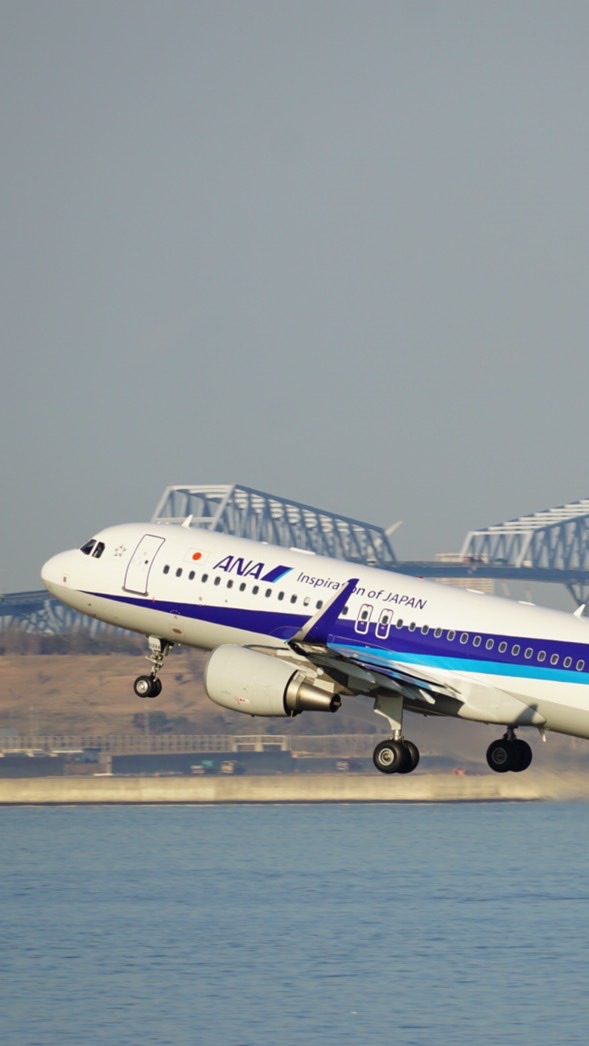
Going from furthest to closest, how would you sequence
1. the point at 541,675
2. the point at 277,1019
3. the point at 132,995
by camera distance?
1. the point at 132,995
2. the point at 277,1019
3. the point at 541,675

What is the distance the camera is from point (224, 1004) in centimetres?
9888

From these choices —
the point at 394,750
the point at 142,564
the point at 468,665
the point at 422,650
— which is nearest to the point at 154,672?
the point at 142,564

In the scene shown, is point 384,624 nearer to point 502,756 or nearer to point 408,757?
point 408,757

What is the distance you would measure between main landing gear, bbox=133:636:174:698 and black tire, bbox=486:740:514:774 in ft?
36.2

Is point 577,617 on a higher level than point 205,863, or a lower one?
higher

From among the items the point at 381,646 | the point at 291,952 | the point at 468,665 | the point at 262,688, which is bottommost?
the point at 291,952

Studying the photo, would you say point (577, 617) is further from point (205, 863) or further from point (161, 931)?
point (205, 863)

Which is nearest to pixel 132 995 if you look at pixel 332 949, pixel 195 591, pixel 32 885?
pixel 332 949

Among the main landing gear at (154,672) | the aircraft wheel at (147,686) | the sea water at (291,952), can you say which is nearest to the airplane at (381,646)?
the main landing gear at (154,672)

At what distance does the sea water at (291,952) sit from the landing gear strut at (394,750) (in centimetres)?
3328

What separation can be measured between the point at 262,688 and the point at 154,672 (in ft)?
26.7

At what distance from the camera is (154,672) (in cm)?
6312

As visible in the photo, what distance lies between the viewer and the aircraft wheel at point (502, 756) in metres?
58.9

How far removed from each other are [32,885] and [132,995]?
2495 inches
